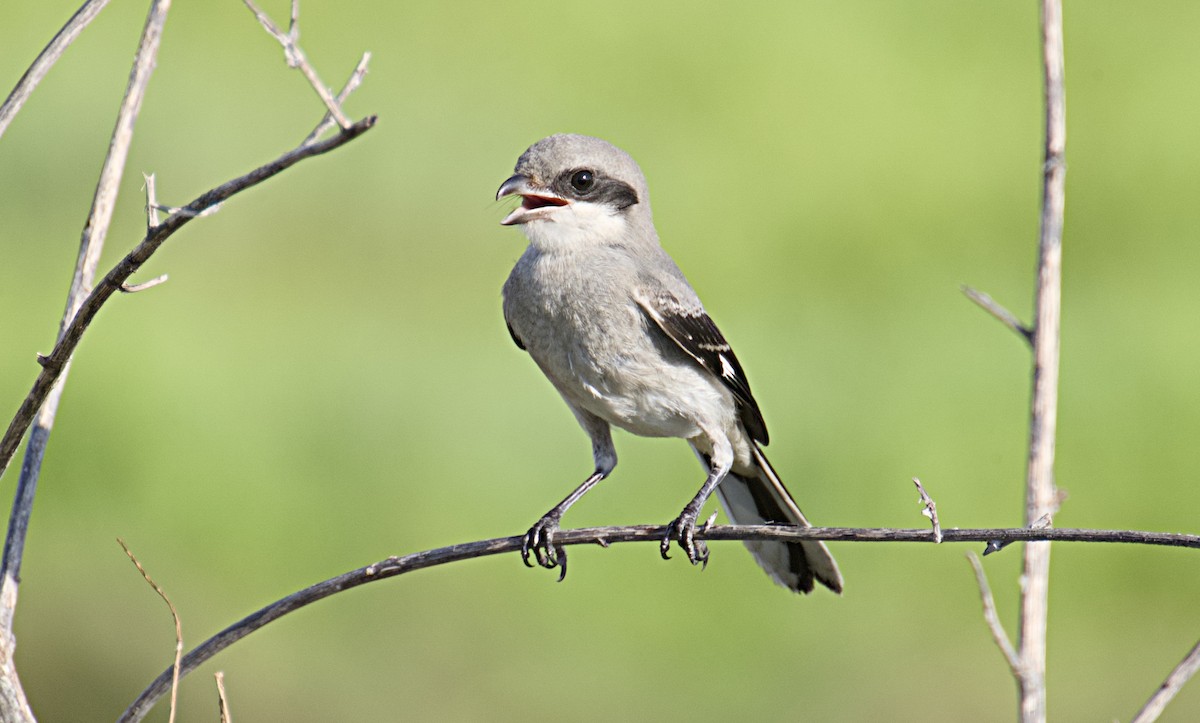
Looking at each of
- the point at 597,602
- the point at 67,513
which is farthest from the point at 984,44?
the point at 67,513

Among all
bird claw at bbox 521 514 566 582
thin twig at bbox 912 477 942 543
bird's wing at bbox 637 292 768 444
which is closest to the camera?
thin twig at bbox 912 477 942 543

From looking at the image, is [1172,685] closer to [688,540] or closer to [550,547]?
[688,540]

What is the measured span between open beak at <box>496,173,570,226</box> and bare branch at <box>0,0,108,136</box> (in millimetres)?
1474

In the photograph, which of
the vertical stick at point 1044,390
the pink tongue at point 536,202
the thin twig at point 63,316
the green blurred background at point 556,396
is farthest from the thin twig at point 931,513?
the green blurred background at point 556,396

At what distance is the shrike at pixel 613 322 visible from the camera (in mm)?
3908

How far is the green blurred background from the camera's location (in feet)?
21.6

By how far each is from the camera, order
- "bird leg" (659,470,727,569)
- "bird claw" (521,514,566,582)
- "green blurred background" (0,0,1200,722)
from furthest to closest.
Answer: "green blurred background" (0,0,1200,722) < "bird claw" (521,514,566,582) < "bird leg" (659,470,727,569)

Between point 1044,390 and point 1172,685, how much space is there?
0.69 m

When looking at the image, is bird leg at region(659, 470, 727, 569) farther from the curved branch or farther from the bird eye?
the curved branch

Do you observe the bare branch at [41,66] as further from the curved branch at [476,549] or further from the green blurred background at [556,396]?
the green blurred background at [556,396]

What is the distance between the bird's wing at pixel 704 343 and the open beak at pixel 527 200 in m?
0.39

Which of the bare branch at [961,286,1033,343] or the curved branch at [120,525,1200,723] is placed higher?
the bare branch at [961,286,1033,343]

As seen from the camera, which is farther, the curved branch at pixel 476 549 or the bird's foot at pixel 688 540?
the bird's foot at pixel 688 540

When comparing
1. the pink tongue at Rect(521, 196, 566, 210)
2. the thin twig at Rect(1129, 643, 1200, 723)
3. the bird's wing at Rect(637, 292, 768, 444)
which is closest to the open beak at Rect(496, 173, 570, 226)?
the pink tongue at Rect(521, 196, 566, 210)
